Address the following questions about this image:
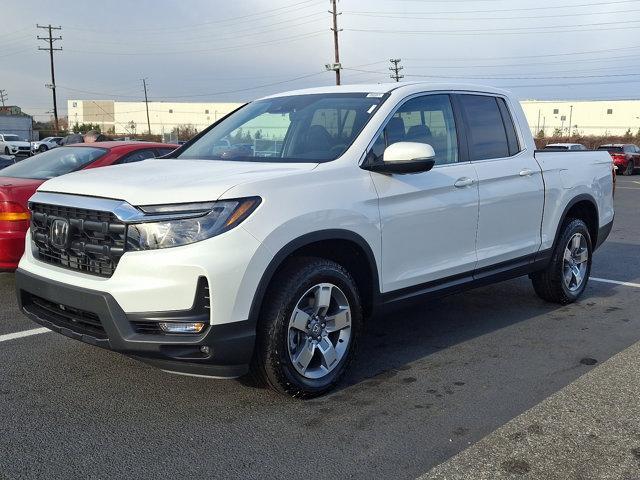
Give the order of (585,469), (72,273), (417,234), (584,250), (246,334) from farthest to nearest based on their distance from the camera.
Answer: (584,250), (417,234), (72,273), (246,334), (585,469)

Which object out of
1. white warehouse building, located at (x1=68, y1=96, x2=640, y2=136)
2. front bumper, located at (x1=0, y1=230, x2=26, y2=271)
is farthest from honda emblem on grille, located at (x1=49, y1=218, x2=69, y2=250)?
white warehouse building, located at (x1=68, y1=96, x2=640, y2=136)

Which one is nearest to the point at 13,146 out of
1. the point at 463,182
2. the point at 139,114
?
the point at 463,182

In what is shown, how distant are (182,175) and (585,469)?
8.54 ft

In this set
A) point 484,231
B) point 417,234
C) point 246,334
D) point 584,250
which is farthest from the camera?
→ point 584,250

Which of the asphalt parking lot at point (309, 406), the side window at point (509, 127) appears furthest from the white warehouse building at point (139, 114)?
the asphalt parking lot at point (309, 406)

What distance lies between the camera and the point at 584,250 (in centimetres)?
627

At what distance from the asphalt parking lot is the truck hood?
122 cm

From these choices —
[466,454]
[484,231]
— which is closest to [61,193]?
[466,454]

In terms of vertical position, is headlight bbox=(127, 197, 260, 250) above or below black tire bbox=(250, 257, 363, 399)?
above

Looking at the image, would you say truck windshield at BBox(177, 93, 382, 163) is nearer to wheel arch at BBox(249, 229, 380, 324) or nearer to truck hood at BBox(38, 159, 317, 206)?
truck hood at BBox(38, 159, 317, 206)

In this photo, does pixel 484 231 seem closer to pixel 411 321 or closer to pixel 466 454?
pixel 411 321

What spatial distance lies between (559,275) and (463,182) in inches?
74.6

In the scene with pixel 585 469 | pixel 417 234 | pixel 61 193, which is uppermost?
pixel 61 193

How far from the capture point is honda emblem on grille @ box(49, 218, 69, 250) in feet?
12.0
